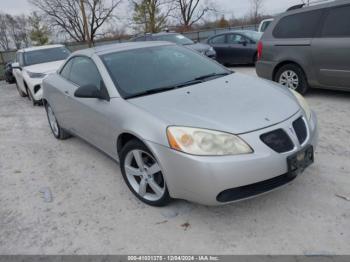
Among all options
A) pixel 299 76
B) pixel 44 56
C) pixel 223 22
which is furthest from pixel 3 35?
pixel 299 76

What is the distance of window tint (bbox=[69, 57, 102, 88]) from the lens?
3677 mm

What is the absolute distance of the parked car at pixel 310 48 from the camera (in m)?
5.38

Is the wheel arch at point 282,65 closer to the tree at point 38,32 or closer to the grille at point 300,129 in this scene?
the grille at point 300,129

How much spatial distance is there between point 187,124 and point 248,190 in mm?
720

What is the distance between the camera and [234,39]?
455 inches

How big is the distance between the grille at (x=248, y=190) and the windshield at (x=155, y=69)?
133 cm

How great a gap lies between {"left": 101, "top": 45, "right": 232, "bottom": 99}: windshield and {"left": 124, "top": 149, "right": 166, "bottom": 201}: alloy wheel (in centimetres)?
63

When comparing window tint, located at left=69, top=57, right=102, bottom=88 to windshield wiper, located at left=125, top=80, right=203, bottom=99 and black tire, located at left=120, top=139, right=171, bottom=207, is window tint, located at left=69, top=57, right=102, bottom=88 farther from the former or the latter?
black tire, located at left=120, top=139, right=171, bottom=207

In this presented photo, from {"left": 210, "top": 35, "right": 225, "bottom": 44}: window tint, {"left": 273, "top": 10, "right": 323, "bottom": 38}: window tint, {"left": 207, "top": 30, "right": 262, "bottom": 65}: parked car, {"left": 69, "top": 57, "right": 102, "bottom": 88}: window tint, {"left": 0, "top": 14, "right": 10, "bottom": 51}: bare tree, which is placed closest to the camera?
{"left": 69, "top": 57, "right": 102, "bottom": 88}: window tint

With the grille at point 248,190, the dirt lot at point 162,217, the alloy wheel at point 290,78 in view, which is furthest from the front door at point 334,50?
the grille at point 248,190

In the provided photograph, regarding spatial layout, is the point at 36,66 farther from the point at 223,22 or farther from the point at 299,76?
the point at 223,22

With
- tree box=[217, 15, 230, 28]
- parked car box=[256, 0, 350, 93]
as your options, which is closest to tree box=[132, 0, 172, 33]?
tree box=[217, 15, 230, 28]

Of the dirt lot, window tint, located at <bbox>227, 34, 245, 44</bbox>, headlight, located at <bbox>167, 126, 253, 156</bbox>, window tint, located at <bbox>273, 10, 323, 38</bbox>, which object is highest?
window tint, located at <bbox>273, 10, 323, 38</bbox>

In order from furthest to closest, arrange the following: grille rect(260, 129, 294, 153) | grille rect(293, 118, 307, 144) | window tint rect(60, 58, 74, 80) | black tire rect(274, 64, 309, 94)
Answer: black tire rect(274, 64, 309, 94) → window tint rect(60, 58, 74, 80) → grille rect(293, 118, 307, 144) → grille rect(260, 129, 294, 153)
